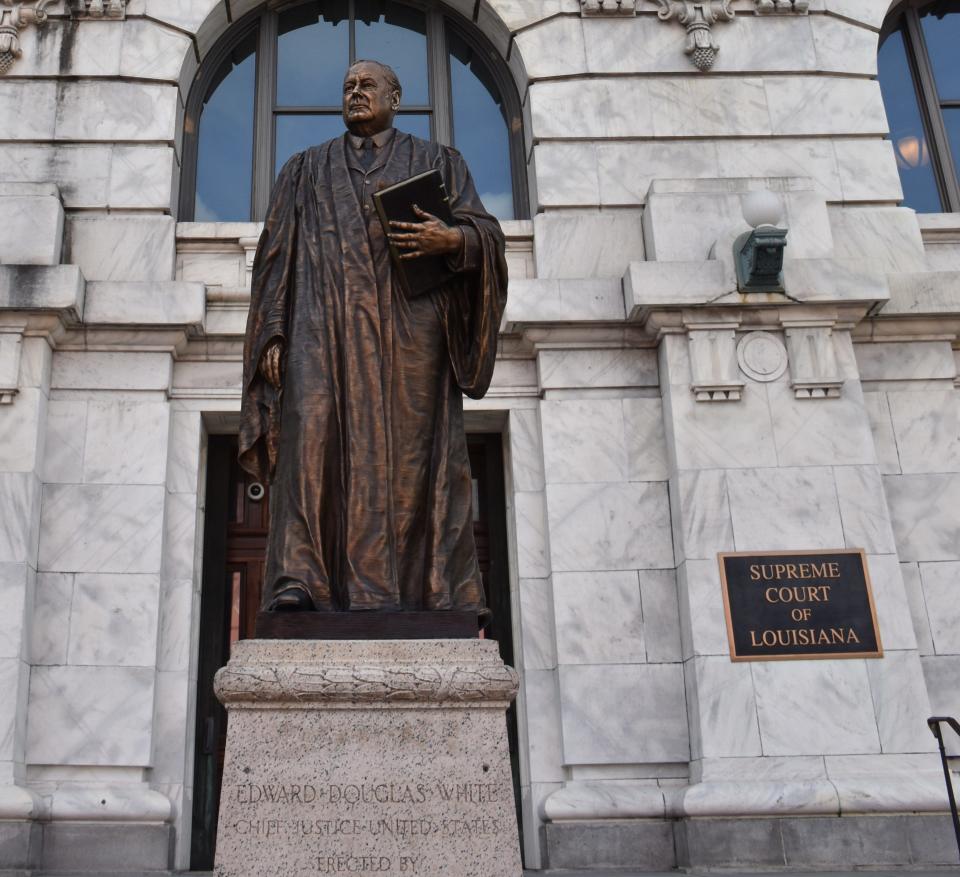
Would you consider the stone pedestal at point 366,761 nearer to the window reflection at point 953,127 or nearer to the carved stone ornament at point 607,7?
the carved stone ornament at point 607,7

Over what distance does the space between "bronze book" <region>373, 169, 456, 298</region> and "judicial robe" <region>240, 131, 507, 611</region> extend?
0.27ft

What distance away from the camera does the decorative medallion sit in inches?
362

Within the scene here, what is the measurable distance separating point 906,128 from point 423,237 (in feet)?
27.9

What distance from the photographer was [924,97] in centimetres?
1170

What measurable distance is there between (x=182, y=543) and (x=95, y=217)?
10.3ft

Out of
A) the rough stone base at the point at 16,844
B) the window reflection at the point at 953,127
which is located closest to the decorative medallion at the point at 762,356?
the window reflection at the point at 953,127

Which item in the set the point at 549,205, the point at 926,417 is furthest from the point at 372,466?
the point at 926,417

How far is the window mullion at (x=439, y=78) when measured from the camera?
11.1 m

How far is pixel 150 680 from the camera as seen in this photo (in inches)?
333

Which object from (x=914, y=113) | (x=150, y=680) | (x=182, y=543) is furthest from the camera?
(x=914, y=113)

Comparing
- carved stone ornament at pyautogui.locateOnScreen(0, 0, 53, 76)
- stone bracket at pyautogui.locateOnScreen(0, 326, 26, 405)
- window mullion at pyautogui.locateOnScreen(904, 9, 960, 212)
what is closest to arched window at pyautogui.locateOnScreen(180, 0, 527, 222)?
carved stone ornament at pyautogui.locateOnScreen(0, 0, 53, 76)

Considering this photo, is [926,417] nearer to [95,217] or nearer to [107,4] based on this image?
[95,217]

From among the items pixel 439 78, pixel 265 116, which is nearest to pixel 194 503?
pixel 265 116

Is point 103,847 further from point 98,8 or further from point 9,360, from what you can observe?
point 98,8
